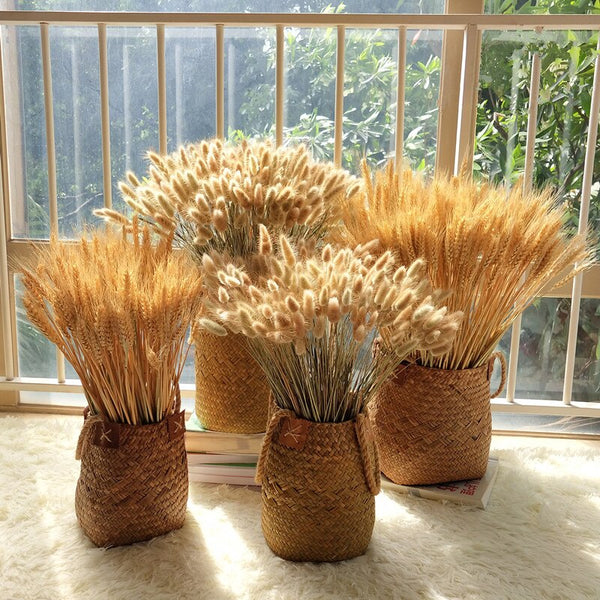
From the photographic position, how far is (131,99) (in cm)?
172

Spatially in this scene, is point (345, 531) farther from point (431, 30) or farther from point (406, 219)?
point (431, 30)

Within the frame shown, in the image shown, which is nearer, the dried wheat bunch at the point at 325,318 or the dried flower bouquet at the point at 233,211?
the dried wheat bunch at the point at 325,318

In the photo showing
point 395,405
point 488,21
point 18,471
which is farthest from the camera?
point 488,21

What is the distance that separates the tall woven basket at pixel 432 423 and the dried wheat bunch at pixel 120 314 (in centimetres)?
40

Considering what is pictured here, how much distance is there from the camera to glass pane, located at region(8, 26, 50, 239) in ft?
5.58

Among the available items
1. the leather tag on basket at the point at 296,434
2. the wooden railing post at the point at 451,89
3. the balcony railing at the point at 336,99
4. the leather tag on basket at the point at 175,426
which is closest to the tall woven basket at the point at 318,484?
the leather tag on basket at the point at 296,434

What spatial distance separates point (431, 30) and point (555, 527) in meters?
1.12

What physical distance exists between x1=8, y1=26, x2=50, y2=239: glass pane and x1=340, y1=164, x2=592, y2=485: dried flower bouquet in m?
0.93

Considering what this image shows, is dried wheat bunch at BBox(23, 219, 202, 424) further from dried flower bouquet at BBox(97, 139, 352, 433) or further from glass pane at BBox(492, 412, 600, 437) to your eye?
glass pane at BBox(492, 412, 600, 437)

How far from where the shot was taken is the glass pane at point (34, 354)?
1837 millimetres

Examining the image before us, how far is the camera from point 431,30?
165cm

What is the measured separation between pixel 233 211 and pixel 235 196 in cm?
7

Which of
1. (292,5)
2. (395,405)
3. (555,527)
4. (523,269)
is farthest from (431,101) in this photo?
(555,527)

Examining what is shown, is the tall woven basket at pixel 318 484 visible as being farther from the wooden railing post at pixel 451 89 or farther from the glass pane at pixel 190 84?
the glass pane at pixel 190 84
